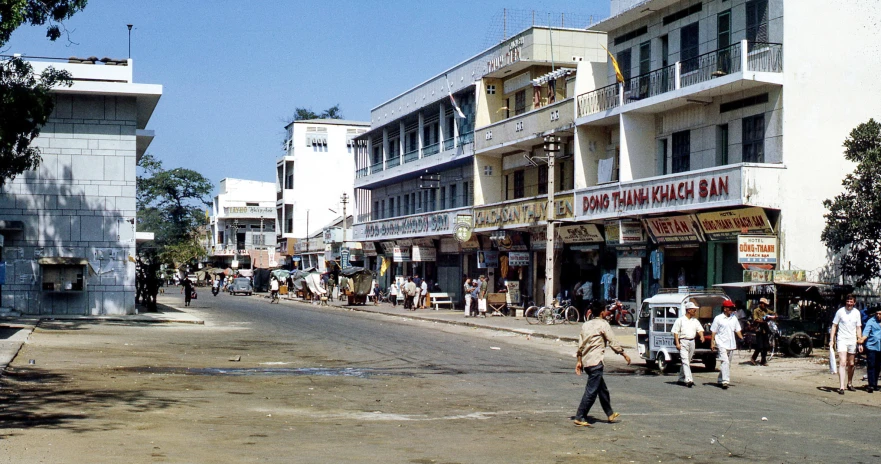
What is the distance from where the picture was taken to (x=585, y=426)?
41.2 feet

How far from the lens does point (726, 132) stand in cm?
3144

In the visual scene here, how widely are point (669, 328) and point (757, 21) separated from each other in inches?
506

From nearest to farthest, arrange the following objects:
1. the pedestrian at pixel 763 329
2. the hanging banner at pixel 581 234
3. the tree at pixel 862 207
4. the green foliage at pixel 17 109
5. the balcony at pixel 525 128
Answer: the pedestrian at pixel 763 329 < the tree at pixel 862 207 < the green foliage at pixel 17 109 < the hanging banner at pixel 581 234 < the balcony at pixel 525 128

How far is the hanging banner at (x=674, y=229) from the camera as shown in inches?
Result: 1235

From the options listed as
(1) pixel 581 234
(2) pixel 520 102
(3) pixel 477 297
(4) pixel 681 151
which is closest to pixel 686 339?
(4) pixel 681 151

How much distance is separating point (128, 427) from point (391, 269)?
53393 millimetres

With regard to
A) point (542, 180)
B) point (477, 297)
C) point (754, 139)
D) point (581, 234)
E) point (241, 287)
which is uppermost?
point (754, 139)

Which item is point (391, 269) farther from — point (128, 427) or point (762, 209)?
point (128, 427)

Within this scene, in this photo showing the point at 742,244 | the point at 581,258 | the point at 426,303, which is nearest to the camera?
the point at 742,244

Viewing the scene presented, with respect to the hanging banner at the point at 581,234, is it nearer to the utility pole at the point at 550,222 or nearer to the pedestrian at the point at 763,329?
the utility pole at the point at 550,222

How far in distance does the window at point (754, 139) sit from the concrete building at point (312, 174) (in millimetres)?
61447

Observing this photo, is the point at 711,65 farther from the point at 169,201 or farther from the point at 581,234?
the point at 169,201

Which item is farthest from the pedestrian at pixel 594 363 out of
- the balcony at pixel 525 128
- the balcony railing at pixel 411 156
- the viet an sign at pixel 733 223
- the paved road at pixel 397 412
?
the balcony railing at pixel 411 156

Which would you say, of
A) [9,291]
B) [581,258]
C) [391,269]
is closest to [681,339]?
[581,258]
